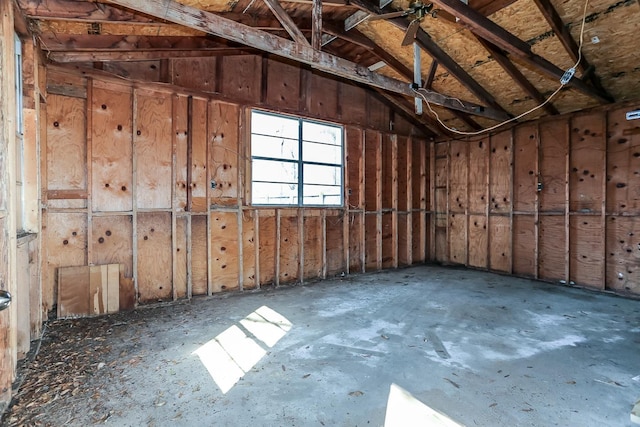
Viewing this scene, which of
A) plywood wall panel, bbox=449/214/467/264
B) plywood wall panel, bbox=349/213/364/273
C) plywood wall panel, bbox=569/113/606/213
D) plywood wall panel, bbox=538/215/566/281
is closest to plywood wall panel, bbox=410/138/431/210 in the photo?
plywood wall panel, bbox=449/214/467/264

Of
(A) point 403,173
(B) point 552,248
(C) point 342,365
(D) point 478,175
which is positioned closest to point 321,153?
(A) point 403,173

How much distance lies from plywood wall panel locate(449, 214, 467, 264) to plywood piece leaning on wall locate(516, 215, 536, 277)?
1.01 meters

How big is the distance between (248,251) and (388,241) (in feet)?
10.2

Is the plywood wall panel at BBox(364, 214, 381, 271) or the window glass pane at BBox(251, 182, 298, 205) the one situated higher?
the window glass pane at BBox(251, 182, 298, 205)

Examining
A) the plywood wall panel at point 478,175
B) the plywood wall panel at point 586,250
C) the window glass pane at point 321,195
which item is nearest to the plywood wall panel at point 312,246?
the window glass pane at point 321,195

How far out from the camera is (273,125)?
17.1 ft

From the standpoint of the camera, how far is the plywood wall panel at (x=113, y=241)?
3.82 m

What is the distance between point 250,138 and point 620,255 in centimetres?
591

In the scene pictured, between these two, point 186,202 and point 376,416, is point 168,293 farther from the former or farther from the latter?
point 376,416

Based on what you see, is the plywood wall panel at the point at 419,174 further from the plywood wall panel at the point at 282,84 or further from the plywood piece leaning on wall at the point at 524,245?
the plywood wall panel at the point at 282,84

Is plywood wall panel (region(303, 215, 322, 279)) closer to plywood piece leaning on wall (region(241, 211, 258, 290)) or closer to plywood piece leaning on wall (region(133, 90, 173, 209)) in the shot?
plywood piece leaning on wall (region(241, 211, 258, 290))

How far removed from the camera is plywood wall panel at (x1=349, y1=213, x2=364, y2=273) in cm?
606

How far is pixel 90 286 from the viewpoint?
368cm

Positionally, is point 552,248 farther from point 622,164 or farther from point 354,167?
point 354,167
